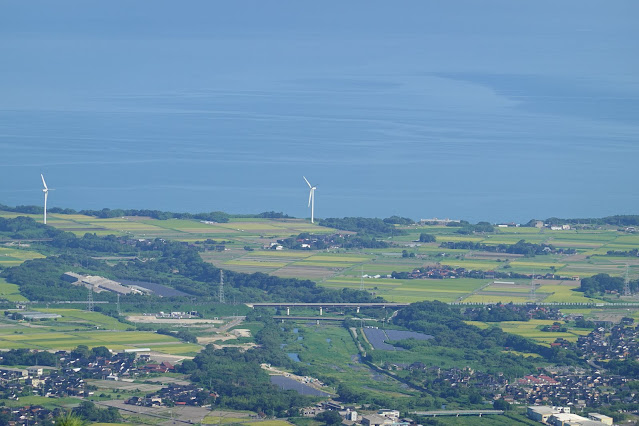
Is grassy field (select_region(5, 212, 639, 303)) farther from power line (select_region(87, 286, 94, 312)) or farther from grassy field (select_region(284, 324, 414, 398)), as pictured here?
power line (select_region(87, 286, 94, 312))

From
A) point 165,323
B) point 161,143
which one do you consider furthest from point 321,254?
point 161,143

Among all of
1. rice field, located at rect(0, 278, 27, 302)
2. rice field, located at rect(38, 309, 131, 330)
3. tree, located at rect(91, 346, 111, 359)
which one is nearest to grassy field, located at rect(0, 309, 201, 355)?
rice field, located at rect(38, 309, 131, 330)

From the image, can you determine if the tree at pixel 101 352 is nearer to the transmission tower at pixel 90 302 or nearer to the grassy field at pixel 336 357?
the grassy field at pixel 336 357

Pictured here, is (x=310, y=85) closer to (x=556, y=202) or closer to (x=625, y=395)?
(x=556, y=202)

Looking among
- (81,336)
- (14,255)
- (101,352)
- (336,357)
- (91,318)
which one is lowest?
(336,357)

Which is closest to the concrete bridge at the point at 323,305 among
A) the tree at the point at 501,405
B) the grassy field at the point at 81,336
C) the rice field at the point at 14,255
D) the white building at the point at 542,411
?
the grassy field at the point at 81,336

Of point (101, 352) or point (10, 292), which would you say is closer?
point (101, 352)

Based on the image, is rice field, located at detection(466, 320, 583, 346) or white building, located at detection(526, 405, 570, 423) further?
rice field, located at detection(466, 320, 583, 346)

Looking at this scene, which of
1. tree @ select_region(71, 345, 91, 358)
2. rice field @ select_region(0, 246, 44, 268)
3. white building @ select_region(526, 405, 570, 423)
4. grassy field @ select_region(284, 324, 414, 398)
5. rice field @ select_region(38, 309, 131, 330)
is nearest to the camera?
white building @ select_region(526, 405, 570, 423)

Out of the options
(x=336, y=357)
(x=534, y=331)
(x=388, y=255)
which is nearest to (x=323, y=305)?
(x=336, y=357)

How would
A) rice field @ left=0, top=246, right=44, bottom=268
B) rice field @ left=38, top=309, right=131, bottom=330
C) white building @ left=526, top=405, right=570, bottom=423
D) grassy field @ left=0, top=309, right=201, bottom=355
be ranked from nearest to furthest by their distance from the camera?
1. white building @ left=526, top=405, right=570, bottom=423
2. grassy field @ left=0, top=309, right=201, bottom=355
3. rice field @ left=38, top=309, right=131, bottom=330
4. rice field @ left=0, top=246, right=44, bottom=268

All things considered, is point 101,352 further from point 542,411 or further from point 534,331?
point 534,331

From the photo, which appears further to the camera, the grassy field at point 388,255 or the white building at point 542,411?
the grassy field at point 388,255
